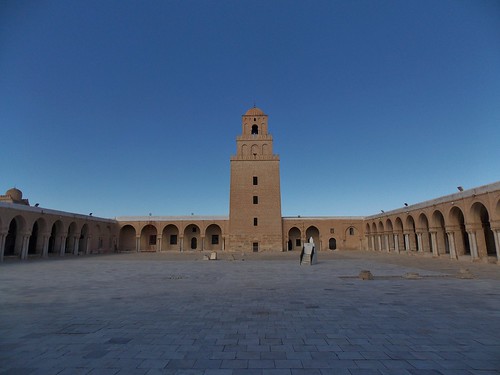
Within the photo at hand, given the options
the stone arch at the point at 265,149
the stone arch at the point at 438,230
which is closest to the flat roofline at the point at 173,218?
the stone arch at the point at 265,149

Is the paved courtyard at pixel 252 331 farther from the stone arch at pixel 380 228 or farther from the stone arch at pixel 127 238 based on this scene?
the stone arch at pixel 127 238

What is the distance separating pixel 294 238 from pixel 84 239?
2217cm

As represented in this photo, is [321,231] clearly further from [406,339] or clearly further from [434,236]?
[406,339]

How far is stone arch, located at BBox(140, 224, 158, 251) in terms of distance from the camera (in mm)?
35912

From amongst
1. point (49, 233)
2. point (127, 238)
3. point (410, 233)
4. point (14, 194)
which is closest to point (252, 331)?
point (49, 233)

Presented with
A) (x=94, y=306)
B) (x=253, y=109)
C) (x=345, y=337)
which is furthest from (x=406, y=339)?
(x=253, y=109)

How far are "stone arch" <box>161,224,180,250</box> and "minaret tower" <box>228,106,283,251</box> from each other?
7.97 meters

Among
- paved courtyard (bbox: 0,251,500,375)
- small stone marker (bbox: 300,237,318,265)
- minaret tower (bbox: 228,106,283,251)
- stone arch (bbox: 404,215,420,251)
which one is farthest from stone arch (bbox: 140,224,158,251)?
paved courtyard (bbox: 0,251,500,375)

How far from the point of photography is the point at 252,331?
457cm

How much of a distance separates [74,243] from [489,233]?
34.2 m

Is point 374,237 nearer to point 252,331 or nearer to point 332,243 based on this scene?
point 332,243

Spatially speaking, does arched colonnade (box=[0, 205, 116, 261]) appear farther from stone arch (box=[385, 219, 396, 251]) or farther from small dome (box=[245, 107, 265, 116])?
stone arch (box=[385, 219, 396, 251])

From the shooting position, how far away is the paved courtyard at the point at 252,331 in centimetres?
334

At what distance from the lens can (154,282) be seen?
990cm
